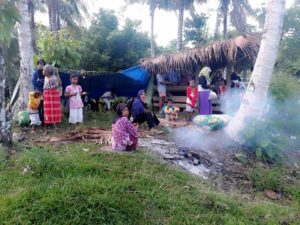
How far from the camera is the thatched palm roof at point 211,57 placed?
759 cm

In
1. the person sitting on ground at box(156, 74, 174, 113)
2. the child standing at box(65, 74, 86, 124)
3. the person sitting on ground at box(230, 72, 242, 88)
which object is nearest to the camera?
the child standing at box(65, 74, 86, 124)

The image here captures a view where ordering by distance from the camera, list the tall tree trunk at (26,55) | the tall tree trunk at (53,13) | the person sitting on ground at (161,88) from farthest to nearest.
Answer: the tall tree trunk at (53,13) < the person sitting on ground at (161,88) < the tall tree trunk at (26,55)

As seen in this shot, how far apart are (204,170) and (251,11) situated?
47.4 ft

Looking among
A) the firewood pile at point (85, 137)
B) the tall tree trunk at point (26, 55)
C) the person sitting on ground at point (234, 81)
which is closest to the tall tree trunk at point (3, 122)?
the firewood pile at point (85, 137)

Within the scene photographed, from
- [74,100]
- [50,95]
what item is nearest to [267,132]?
[74,100]

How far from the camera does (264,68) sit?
549 cm

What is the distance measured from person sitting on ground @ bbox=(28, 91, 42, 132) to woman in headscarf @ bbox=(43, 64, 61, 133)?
0.22 m

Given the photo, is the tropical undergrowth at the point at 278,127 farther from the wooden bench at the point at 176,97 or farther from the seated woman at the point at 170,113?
the wooden bench at the point at 176,97

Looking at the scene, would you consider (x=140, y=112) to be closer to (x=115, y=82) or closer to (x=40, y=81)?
(x=40, y=81)

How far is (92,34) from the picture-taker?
1291 centimetres

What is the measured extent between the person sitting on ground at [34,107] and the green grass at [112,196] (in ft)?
6.64

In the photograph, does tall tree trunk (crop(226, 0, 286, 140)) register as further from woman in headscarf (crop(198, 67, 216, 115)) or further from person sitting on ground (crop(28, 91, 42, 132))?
person sitting on ground (crop(28, 91, 42, 132))

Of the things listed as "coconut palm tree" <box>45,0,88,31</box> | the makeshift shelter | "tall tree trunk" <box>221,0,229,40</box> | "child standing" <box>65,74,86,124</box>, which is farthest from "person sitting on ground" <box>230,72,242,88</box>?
"coconut palm tree" <box>45,0,88,31</box>

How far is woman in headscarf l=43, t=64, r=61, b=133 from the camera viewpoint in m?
6.00
